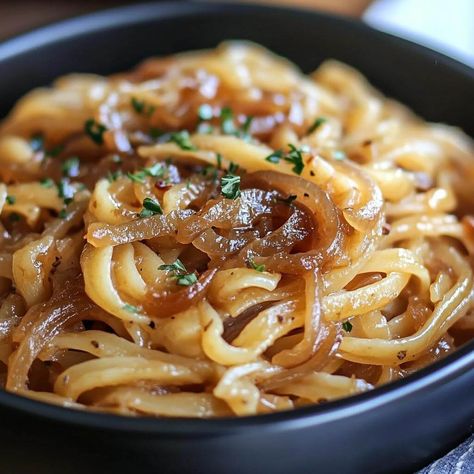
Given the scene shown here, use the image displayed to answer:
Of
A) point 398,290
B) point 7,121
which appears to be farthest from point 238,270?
point 7,121

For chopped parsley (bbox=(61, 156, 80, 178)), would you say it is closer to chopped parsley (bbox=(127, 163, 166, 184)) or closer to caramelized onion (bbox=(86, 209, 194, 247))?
chopped parsley (bbox=(127, 163, 166, 184))

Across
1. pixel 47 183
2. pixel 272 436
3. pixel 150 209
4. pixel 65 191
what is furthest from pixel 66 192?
pixel 272 436

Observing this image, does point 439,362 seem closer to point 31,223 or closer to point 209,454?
point 209,454

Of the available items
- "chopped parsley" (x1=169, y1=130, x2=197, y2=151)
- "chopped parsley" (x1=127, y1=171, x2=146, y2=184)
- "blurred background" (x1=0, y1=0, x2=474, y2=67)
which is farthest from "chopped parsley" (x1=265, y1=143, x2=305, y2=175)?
"blurred background" (x1=0, y1=0, x2=474, y2=67)

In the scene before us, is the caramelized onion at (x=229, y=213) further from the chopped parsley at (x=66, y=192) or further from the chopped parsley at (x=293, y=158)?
the chopped parsley at (x=66, y=192)

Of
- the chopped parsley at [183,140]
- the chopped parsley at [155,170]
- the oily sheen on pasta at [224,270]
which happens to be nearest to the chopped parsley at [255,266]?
the oily sheen on pasta at [224,270]
